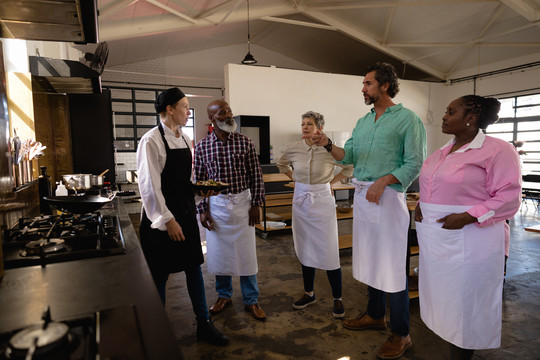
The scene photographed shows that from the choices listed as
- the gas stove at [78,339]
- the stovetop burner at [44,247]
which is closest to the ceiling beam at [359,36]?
the stovetop burner at [44,247]

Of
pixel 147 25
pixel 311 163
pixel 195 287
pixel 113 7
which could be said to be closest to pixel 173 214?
pixel 195 287

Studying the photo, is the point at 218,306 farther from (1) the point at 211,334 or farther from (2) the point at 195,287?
(2) the point at 195,287

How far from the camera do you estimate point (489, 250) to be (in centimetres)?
173

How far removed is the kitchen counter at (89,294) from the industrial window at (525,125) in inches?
424

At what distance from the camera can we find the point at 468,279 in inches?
68.6

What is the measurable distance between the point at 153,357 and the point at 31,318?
0.45m

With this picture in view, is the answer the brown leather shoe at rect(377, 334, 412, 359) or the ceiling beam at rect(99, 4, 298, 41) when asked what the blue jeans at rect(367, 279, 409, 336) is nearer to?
the brown leather shoe at rect(377, 334, 412, 359)

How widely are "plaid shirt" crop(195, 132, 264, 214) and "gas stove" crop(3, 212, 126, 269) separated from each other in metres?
0.93

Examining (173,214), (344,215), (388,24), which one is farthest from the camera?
(388,24)

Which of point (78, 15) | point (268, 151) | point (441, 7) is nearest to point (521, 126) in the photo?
point (441, 7)

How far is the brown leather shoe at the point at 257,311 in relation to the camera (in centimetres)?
277

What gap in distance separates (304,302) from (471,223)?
1713mm

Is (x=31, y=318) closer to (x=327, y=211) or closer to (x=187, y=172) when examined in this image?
(x=187, y=172)

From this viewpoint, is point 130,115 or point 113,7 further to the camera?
point 130,115
